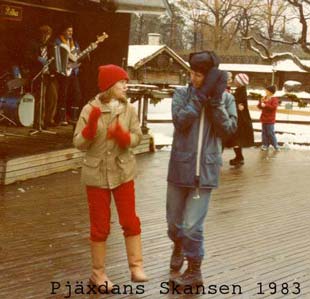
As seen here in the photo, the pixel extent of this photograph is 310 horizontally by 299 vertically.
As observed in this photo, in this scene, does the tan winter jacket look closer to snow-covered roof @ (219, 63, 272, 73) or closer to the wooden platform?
the wooden platform

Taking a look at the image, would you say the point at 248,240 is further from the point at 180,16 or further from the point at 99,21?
the point at 180,16

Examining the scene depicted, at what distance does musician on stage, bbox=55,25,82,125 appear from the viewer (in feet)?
48.3

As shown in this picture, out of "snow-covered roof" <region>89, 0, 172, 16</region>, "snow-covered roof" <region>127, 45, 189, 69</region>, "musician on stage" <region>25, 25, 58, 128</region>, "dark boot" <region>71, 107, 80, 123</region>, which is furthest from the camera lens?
"snow-covered roof" <region>127, 45, 189, 69</region>

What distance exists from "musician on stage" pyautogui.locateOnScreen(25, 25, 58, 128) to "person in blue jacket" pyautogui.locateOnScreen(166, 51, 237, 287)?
877 cm

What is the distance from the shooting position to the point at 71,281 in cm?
590

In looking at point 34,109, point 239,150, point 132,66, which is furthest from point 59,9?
point 132,66

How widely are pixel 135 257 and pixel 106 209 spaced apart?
1.51 ft

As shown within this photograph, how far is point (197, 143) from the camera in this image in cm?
577

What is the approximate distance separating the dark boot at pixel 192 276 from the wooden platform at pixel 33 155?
5174mm

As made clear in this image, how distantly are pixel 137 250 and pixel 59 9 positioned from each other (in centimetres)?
1134

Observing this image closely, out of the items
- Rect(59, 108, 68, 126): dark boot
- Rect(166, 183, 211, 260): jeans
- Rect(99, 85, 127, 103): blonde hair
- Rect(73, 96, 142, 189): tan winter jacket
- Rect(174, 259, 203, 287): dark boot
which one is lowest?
Rect(174, 259, 203, 287): dark boot

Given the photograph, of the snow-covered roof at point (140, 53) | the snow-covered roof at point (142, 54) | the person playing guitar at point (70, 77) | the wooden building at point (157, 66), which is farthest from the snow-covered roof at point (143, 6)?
the wooden building at point (157, 66)

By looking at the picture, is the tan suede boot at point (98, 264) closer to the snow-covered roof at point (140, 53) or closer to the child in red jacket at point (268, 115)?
the child in red jacket at point (268, 115)

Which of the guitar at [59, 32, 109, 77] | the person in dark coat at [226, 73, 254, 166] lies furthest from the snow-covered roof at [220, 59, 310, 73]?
the person in dark coat at [226, 73, 254, 166]
